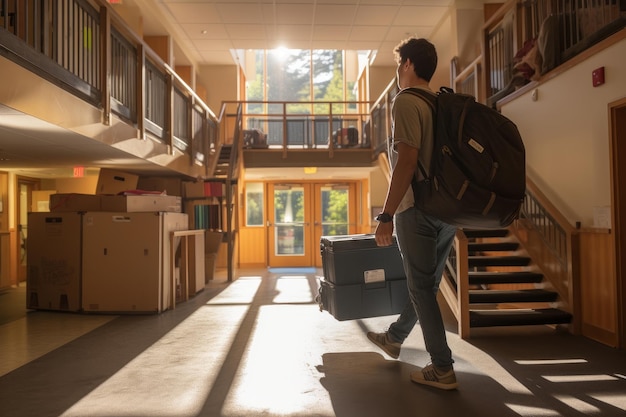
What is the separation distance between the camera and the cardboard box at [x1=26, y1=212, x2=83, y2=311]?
4.85 meters

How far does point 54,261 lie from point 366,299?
332 cm

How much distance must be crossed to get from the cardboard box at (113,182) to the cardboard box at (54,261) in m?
0.97

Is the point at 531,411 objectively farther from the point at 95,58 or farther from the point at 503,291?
the point at 95,58

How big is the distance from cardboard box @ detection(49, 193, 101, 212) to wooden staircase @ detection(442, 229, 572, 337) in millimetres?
3355

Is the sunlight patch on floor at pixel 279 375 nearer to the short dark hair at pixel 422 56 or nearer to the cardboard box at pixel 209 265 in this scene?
the short dark hair at pixel 422 56

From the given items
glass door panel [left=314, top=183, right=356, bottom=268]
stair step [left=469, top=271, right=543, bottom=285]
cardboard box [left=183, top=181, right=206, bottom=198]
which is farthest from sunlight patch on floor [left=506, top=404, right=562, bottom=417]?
glass door panel [left=314, top=183, right=356, bottom=268]

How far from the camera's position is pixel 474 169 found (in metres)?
2.02

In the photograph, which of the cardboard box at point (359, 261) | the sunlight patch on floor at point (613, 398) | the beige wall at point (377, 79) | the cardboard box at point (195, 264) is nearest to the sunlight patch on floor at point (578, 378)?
the sunlight patch on floor at point (613, 398)

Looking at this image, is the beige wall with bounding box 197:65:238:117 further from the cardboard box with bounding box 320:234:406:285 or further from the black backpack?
the black backpack

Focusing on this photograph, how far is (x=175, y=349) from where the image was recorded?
11.1 feet

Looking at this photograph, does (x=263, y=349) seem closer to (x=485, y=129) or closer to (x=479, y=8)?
(x=485, y=129)

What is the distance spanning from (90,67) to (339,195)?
9192 millimetres

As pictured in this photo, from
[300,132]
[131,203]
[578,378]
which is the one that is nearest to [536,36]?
[578,378]

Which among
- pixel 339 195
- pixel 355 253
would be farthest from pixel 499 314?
pixel 339 195
